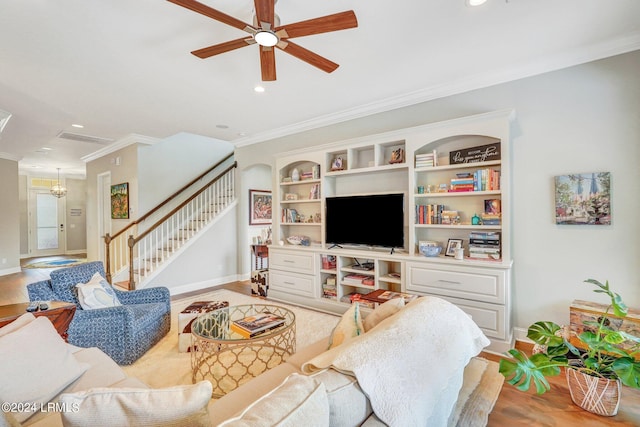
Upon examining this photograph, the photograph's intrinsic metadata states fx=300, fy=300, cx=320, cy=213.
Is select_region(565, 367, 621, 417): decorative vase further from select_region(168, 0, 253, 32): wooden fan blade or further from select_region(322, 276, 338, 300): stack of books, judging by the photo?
select_region(168, 0, 253, 32): wooden fan blade

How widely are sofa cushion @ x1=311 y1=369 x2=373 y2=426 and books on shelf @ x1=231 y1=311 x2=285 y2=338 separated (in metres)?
1.39

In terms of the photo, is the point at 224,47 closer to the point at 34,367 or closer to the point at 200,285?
the point at 34,367

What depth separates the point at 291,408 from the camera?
0.80 m

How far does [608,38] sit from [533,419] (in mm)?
3061

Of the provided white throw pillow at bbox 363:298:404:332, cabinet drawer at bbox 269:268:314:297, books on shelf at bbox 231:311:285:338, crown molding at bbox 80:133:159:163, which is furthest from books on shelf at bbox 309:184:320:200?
crown molding at bbox 80:133:159:163

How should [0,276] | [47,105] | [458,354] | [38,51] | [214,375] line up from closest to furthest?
[458,354] → [214,375] → [38,51] → [47,105] → [0,276]

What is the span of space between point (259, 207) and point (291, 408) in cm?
588

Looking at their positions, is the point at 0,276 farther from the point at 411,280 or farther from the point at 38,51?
the point at 411,280

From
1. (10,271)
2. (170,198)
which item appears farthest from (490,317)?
(10,271)

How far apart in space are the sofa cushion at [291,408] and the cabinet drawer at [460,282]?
8.35 ft

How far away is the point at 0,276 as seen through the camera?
6539mm

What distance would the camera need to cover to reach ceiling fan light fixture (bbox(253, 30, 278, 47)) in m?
1.95

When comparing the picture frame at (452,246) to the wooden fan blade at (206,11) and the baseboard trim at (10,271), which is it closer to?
the wooden fan blade at (206,11)

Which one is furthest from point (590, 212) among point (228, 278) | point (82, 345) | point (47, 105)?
point (47, 105)
